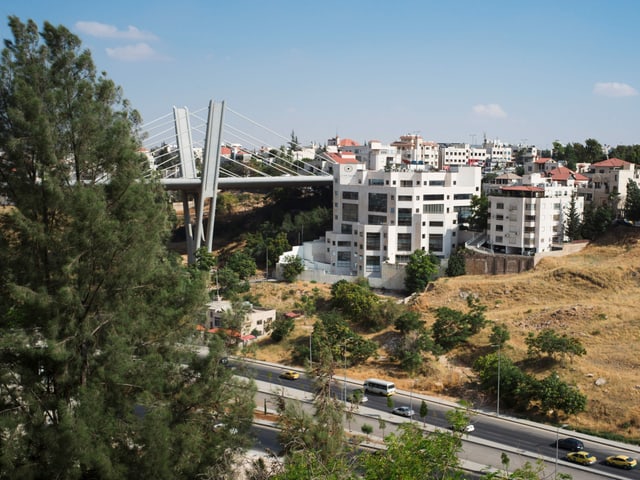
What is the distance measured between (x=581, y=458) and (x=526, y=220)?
20744 millimetres

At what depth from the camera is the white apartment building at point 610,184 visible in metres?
44.3

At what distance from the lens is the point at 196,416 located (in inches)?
434

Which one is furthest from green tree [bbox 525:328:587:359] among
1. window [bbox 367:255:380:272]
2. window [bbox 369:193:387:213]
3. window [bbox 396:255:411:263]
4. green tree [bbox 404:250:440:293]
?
window [bbox 369:193:387:213]

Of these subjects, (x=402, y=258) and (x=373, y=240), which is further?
(x=373, y=240)

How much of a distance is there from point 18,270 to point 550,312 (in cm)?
2650

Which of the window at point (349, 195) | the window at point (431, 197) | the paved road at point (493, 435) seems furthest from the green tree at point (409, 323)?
the window at point (349, 195)

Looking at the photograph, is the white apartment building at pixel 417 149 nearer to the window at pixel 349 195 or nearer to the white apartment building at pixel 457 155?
the white apartment building at pixel 457 155

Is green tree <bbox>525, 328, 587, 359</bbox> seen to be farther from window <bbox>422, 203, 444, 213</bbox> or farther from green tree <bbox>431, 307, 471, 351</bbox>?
window <bbox>422, 203, 444, 213</bbox>

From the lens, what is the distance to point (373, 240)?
42688 millimetres

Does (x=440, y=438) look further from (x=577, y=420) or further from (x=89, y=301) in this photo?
(x=577, y=420)

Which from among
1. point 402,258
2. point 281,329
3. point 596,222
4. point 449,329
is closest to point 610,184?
point 596,222

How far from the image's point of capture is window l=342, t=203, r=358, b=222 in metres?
45.5

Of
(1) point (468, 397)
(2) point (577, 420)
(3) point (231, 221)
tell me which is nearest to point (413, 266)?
(1) point (468, 397)

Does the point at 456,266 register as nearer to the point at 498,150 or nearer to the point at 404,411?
the point at 404,411
